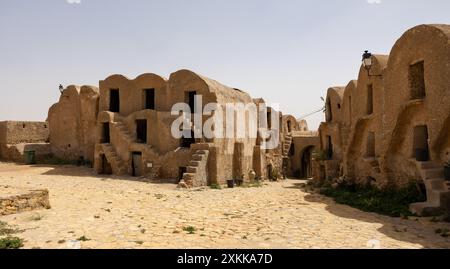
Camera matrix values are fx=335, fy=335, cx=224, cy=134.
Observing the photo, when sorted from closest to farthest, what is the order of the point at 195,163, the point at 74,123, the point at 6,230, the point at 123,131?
the point at 6,230
the point at 195,163
the point at 123,131
the point at 74,123

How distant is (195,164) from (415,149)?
396 inches

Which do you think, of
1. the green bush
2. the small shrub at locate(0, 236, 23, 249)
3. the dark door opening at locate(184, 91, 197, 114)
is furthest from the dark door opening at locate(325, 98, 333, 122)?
the small shrub at locate(0, 236, 23, 249)

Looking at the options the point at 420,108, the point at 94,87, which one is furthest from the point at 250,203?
the point at 94,87

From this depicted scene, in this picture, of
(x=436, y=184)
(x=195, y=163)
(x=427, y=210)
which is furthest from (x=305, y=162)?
(x=427, y=210)

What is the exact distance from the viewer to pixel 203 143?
18.3 meters

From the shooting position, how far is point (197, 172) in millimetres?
17250

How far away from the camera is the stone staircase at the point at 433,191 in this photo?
31.6ft

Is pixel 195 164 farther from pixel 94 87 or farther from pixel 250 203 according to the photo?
pixel 94 87

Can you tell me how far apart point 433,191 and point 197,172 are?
1053cm

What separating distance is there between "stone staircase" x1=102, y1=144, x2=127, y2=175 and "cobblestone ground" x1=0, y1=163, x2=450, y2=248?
6.07m

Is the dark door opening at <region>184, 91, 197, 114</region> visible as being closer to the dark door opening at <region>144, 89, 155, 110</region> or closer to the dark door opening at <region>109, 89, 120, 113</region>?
the dark door opening at <region>144, 89, 155, 110</region>

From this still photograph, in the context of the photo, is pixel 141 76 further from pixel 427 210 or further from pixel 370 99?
pixel 427 210

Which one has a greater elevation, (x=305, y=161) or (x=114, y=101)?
(x=114, y=101)

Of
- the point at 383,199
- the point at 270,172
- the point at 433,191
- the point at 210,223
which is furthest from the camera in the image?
the point at 270,172
